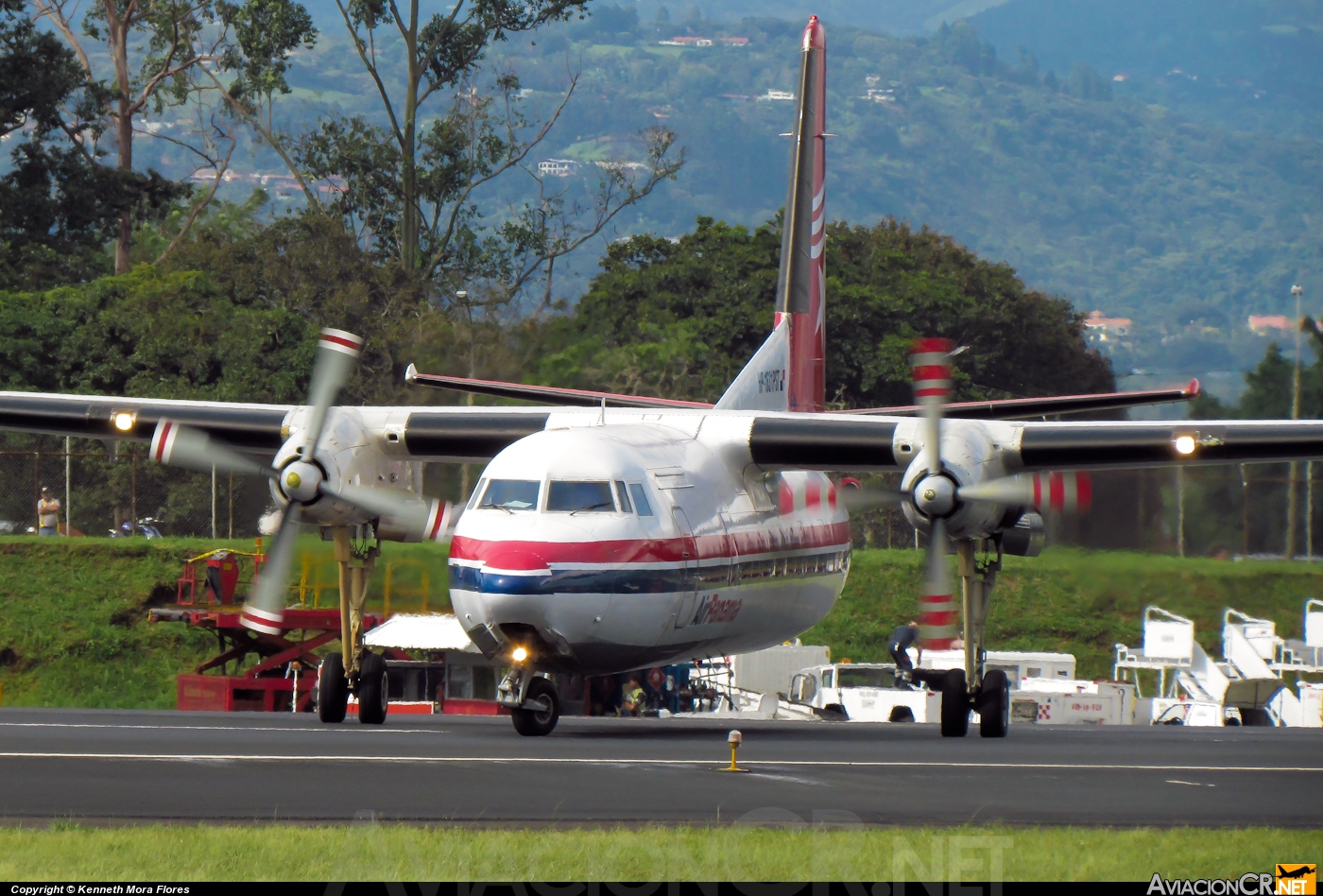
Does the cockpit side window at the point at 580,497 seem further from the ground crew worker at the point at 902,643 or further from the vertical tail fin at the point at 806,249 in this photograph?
the vertical tail fin at the point at 806,249

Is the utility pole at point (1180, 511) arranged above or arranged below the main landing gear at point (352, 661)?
above

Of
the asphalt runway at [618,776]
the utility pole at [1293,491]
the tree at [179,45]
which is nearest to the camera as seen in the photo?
the asphalt runway at [618,776]

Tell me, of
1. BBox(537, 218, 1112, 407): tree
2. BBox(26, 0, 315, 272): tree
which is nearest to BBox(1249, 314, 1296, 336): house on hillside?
BBox(537, 218, 1112, 407): tree

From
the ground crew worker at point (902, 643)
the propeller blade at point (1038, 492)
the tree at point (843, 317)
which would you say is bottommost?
the ground crew worker at point (902, 643)

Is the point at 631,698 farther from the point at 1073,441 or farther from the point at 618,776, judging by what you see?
the point at 618,776

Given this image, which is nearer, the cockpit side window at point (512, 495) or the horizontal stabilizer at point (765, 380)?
the cockpit side window at point (512, 495)

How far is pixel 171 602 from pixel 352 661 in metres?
17.7

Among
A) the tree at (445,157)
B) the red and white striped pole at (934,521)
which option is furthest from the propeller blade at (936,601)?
the tree at (445,157)

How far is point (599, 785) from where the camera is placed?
13.2 meters

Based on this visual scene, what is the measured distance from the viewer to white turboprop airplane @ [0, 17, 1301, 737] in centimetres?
1691

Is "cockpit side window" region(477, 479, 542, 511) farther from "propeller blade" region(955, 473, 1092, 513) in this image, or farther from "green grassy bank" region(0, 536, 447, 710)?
"green grassy bank" region(0, 536, 447, 710)

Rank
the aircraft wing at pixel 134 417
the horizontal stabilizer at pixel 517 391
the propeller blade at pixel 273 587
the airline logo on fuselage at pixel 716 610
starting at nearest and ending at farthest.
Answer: the airline logo on fuselage at pixel 716 610, the propeller blade at pixel 273 587, the aircraft wing at pixel 134 417, the horizontal stabilizer at pixel 517 391

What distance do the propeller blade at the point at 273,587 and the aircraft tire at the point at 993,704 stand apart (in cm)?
817

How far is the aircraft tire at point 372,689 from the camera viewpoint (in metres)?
20.1
